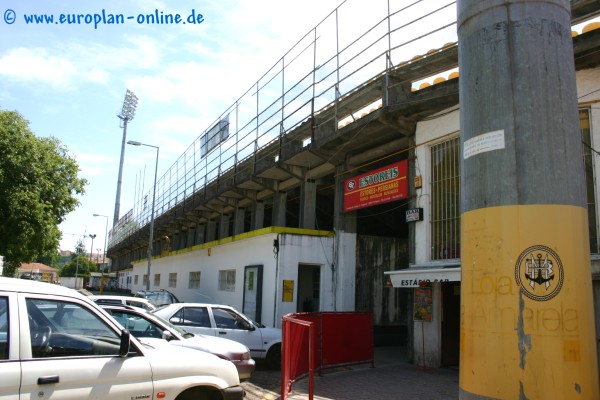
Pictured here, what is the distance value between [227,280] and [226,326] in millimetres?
9422

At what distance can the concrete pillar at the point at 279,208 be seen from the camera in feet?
67.0

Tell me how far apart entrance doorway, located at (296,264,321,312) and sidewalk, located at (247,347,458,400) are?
4.77 metres

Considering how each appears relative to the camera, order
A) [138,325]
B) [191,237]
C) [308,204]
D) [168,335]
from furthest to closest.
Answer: [191,237]
[308,204]
[138,325]
[168,335]

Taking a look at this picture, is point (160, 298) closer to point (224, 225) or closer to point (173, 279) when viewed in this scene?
point (224, 225)

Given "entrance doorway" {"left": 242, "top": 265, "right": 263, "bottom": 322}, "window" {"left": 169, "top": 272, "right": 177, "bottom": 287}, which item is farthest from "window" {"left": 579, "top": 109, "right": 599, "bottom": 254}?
"window" {"left": 169, "top": 272, "right": 177, "bottom": 287}

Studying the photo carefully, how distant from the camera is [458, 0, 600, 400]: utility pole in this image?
3.02 meters

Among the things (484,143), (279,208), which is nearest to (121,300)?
(279,208)

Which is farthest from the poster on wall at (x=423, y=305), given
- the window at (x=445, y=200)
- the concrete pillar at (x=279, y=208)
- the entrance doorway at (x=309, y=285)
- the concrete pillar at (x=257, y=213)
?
the concrete pillar at (x=257, y=213)

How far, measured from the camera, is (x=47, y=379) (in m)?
3.88

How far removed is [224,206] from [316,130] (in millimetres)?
11913

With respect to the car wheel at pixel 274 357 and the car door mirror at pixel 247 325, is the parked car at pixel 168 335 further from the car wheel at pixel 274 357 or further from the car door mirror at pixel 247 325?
the car wheel at pixel 274 357

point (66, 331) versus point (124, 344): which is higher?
point (66, 331)

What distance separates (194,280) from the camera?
2534 centimetres

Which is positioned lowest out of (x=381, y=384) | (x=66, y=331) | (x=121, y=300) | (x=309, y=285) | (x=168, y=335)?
(x=381, y=384)
